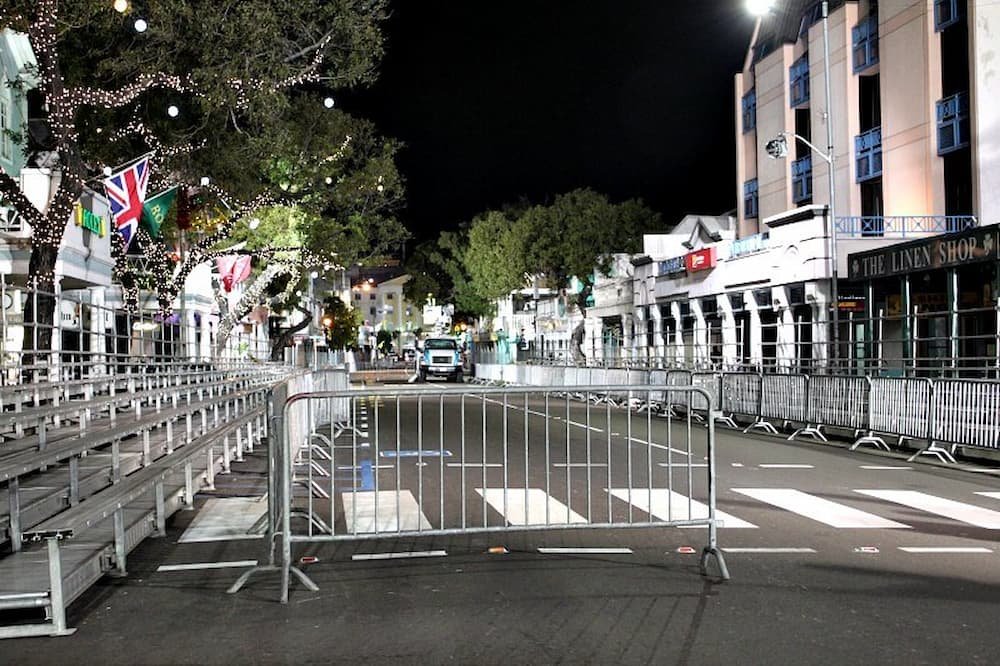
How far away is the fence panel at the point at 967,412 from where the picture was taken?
52.5 ft

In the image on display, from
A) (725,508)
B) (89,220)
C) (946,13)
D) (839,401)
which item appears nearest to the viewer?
(725,508)

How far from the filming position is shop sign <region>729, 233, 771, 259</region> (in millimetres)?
40469

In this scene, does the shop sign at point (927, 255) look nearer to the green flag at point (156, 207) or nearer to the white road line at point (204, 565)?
the green flag at point (156, 207)

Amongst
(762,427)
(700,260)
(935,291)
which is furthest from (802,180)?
(762,427)

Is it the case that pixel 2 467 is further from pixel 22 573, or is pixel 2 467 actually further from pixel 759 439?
pixel 759 439

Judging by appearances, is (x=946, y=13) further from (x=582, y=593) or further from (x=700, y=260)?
(x=582, y=593)

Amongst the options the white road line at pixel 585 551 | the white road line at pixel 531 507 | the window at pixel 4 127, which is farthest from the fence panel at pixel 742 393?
the window at pixel 4 127

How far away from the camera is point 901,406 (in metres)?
18.2

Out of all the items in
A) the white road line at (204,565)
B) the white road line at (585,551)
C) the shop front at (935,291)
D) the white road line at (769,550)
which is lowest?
the white road line at (769,550)

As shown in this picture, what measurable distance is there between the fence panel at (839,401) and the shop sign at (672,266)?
2846 cm

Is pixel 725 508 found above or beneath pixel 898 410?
beneath

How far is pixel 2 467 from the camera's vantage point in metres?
6.46

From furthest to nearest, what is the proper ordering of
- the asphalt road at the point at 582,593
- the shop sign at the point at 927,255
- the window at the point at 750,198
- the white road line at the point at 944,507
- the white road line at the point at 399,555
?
1. the window at the point at 750,198
2. the shop sign at the point at 927,255
3. the white road line at the point at 944,507
4. the white road line at the point at 399,555
5. the asphalt road at the point at 582,593

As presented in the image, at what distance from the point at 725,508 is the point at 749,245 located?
3233cm
